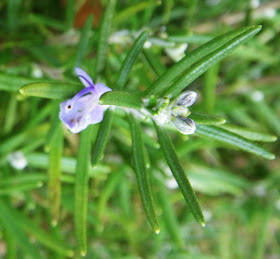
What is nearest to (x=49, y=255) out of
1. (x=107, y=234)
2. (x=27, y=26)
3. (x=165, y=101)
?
(x=107, y=234)

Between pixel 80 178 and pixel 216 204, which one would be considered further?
pixel 216 204

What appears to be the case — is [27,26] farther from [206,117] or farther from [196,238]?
[196,238]

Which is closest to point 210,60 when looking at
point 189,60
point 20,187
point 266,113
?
point 189,60

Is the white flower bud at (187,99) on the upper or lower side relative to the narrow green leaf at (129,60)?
lower

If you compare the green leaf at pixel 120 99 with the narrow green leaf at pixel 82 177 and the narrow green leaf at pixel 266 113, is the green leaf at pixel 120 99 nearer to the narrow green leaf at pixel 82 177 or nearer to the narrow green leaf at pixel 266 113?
the narrow green leaf at pixel 82 177

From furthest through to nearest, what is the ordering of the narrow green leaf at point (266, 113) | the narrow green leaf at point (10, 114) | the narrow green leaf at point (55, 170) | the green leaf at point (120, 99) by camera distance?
1. the narrow green leaf at point (266, 113)
2. the narrow green leaf at point (10, 114)
3. the narrow green leaf at point (55, 170)
4. the green leaf at point (120, 99)

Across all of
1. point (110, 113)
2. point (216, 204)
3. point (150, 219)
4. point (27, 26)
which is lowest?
point (150, 219)

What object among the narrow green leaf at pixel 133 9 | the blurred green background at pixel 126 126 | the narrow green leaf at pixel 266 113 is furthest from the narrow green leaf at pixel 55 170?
the narrow green leaf at pixel 266 113
